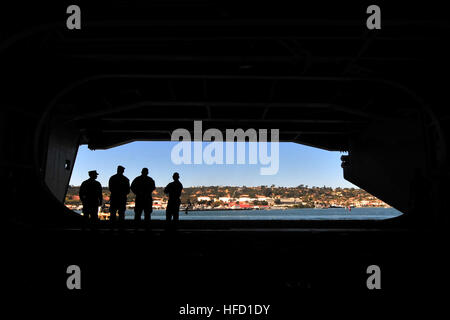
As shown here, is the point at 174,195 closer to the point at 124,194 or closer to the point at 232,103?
the point at 124,194

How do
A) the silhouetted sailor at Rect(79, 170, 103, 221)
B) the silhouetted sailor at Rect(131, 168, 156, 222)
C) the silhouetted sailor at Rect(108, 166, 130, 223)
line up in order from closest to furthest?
the silhouetted sailor at Rect(131, 168, 156, 222), the silhouetted sailor at Rect(108, 166, 130, 223), the silhouetted sailor at Rect(79, 170, 103, 221)

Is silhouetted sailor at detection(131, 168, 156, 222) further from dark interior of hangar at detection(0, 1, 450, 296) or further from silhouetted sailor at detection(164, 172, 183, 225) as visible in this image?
dark interior of hangar at detection(0, 1, 450, 296)

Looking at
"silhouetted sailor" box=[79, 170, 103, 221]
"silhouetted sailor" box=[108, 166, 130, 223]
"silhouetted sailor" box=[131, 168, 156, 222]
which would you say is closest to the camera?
"silhouetted sailor" box=[131, 168, 156, 222]

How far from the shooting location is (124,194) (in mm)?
8828

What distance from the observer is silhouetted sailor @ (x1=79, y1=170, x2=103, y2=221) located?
8.78m

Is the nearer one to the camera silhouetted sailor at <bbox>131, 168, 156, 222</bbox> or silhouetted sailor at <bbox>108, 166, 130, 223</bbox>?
silhouetted sailor at <bbox>131, 168, 156, 222</bbox>

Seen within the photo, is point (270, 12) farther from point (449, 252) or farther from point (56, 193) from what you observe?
point (56, 193)

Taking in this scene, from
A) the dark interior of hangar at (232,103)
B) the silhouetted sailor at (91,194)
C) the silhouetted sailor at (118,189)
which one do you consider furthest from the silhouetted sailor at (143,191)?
the silhouetted sailor at (91,194)

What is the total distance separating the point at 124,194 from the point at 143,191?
700mm

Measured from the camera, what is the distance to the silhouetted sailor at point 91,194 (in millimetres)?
8781

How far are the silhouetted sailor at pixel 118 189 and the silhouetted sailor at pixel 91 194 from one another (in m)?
0.53

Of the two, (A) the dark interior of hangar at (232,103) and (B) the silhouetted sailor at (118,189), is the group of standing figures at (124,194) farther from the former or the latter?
(A) the dark interior of hangar at (232,103)

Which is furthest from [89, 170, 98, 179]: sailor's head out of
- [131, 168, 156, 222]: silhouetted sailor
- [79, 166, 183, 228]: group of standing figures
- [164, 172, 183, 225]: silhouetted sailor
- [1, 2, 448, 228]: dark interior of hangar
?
[1, 2, 448, 228]: dark interior of hangar
